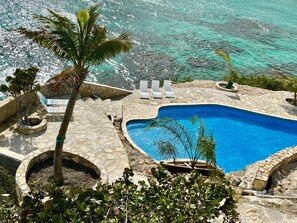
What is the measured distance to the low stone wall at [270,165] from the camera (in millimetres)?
12734

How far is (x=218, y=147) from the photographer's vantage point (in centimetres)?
1767

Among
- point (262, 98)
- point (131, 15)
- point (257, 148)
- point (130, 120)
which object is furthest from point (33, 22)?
point (257, 148)

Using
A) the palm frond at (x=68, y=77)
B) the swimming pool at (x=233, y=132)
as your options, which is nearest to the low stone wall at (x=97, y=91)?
the swimming pool at (x=233, y=132)

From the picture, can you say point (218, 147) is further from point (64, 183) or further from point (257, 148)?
point (64, 183)

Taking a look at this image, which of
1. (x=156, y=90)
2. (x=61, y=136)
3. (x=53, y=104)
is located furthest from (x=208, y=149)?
(x=156, y=90)

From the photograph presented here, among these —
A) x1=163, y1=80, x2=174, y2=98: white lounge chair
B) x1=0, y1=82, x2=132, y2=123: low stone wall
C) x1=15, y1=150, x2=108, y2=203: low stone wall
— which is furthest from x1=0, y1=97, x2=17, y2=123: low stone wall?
x1=163, y1=80, x2=174, y2=98: white lounge chair

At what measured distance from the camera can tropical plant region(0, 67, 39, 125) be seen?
1448 cm

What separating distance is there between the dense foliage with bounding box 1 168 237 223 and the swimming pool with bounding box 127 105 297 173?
973 centimetres

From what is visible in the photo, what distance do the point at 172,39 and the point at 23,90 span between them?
23.2 meters

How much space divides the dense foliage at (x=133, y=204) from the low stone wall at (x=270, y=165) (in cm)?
698

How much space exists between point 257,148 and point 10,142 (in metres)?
11.5

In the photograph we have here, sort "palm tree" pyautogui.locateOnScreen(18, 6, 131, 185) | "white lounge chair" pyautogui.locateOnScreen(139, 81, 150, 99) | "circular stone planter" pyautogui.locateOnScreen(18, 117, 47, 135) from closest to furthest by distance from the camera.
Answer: "palm tree" pyautogui.locateOnScreen(18, 6, 131, 185)
"circular stone planter" pyautogui.locateOnScreen(18, 117, 47, 135)
"white lounge chair" pyautogui.locateOnScreen(139, 81, 150, 99)

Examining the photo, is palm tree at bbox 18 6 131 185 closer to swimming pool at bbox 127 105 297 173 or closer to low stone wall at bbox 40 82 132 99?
swimming pool at bbox 127 105 297 173

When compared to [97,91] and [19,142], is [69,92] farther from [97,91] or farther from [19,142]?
[19,142]
